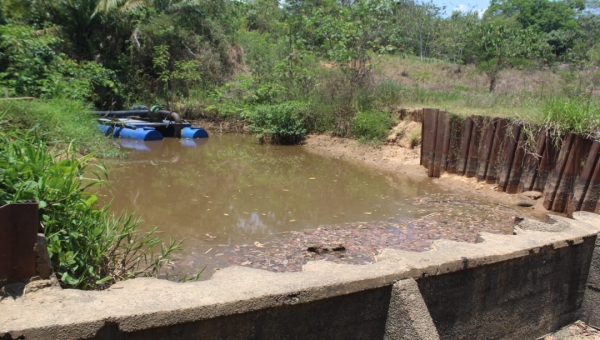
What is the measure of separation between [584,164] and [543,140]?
94cm

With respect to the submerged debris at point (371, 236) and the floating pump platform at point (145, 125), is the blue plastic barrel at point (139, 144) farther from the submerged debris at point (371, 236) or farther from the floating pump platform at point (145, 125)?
the submerged debris at point (371, 236)

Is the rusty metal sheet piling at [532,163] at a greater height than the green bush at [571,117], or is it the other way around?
the green bush at [571,117]

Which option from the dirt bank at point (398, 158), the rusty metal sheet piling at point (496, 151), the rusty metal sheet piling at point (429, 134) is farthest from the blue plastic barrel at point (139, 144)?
the rusty metal sheet piling at point (496, 151)

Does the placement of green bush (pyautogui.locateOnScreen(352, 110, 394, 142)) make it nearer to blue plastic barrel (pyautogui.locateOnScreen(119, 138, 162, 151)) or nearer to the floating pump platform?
the floating pump platform

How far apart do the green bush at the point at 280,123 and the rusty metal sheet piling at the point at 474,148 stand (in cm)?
675

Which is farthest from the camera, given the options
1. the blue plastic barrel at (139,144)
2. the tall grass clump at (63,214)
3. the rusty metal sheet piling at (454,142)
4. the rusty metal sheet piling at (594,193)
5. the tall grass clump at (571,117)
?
the blue plastic barrel at (139,144)

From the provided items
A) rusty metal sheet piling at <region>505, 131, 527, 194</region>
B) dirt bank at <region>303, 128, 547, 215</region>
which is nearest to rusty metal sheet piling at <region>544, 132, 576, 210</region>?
dirt bank at <region>303, 128, 547, 215</region>

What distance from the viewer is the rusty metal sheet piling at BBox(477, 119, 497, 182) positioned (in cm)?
1062

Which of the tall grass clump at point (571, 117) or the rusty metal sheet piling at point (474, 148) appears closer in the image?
the tall grass clump at point (571, 117)

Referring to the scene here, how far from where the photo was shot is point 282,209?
8.88 metres

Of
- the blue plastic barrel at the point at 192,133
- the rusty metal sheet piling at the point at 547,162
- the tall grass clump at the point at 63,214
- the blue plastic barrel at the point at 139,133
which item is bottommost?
the blue plastic barrel at the point at 192,133

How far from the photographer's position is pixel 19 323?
2305 mm

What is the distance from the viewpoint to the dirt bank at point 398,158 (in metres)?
10.3

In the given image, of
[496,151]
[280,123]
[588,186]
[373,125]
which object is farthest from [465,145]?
[280,123]
